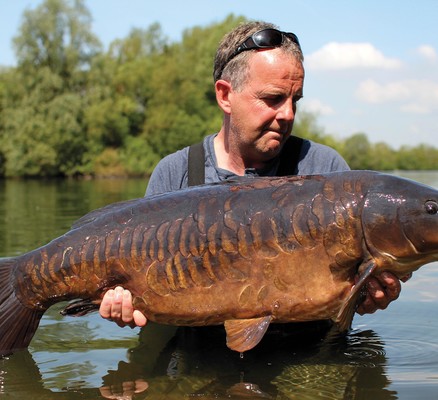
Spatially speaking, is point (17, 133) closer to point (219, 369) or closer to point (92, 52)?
point (92, 52)

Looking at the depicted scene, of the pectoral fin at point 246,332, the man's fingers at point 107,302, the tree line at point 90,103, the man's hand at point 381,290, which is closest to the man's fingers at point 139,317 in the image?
the man's fingers at point 107,302

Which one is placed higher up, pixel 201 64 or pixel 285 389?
pixel 201 64

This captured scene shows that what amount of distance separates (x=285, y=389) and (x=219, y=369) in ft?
1.40

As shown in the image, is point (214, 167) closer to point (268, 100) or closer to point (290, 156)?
point (290, 156)

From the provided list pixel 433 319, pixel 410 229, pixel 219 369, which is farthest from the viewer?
pixel 433 319

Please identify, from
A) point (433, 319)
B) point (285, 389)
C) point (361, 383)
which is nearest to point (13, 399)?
point (285, 389)

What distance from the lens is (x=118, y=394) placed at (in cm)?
322

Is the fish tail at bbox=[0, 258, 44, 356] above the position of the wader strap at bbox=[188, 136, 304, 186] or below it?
below

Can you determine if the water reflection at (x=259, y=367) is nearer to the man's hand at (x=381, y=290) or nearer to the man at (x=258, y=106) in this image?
the man's hand at (x=381, y=290)

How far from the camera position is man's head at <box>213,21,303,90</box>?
3.77m

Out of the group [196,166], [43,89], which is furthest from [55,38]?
[196,166]

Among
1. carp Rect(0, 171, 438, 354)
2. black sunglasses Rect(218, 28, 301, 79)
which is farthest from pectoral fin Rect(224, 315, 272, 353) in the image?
black sunglasses Rect(218, 28, 301, 79)

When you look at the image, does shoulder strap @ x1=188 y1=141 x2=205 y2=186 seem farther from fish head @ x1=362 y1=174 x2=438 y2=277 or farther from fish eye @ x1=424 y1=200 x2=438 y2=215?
fish eye @ x1=424 y1=200 x2=438 y2=215

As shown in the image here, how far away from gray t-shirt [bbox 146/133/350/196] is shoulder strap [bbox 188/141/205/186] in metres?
0.04
